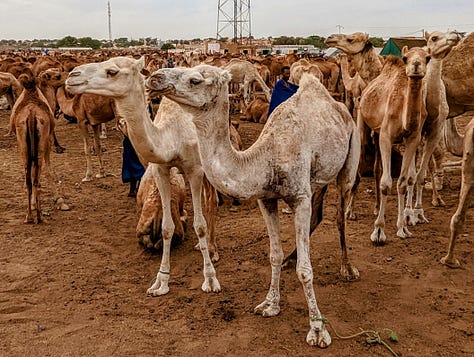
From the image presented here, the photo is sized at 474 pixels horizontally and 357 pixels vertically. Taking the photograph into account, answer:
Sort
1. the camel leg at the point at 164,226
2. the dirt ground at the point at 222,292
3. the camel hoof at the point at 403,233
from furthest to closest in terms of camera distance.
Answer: the camel hoof at the point at 403,233, the camel leg at the point at 164,226, the dirt ground at the point at 222,292

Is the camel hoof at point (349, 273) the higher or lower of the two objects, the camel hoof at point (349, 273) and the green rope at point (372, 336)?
the higher

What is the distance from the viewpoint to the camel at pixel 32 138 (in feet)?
24.0

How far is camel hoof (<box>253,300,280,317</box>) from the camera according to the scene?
4742 millimetres

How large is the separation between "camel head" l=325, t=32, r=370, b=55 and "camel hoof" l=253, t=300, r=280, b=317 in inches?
190

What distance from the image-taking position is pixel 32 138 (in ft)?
24.1

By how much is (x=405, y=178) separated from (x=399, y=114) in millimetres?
856

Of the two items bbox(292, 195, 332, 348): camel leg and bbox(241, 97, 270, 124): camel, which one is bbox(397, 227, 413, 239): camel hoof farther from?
bbox(241, 97, 270, 124): camel

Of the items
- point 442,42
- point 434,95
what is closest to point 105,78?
point 442,42

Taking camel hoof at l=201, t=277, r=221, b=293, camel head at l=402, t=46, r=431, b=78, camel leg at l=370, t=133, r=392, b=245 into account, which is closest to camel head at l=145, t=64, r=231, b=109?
camel hoof at l=201, t=277, r=221, b=293

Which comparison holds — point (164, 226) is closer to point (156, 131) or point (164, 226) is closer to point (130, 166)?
point (156, 131)

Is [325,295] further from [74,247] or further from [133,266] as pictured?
[74,247]

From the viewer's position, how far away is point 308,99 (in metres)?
4.79

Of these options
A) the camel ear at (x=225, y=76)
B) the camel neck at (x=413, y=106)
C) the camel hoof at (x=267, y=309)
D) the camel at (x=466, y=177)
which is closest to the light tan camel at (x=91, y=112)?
the camel neck at (x=413, y=106)

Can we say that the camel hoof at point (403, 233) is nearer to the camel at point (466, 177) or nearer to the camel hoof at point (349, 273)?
the camel at point (466, 177)
